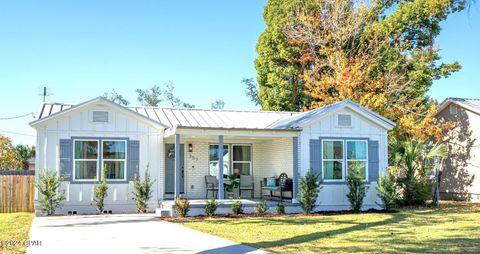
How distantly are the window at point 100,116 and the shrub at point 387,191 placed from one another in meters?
9.43

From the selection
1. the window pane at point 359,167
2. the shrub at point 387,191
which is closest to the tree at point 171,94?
the window pane at point 359,167

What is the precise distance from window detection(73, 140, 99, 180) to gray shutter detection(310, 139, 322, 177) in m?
7.15

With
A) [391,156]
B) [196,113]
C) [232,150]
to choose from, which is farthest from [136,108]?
[391,156]

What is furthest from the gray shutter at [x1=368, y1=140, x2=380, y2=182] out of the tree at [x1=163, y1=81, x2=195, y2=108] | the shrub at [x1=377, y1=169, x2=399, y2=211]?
the tree at [x1=163, y1=81, x2=195, y2=108]

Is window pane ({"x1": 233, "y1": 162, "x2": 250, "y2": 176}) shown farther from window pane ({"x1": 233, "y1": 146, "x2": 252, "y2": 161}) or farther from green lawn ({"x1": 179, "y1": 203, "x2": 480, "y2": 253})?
green lawn ({"x1": 179, "y1": 203, "x2": 480, "y2": 253})

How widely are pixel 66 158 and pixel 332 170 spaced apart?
8854 mm

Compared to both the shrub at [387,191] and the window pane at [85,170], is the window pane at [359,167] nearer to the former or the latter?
the shrub at [387,191]

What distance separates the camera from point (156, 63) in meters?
29.3

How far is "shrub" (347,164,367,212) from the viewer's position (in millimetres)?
17266

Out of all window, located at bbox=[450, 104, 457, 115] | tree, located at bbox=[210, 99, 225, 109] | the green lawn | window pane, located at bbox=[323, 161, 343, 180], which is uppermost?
tree, located at bbox=[210, 99, 225, 109]

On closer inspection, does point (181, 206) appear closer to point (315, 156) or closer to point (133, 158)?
point (133, 158)

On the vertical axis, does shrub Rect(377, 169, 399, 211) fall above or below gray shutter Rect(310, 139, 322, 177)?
below

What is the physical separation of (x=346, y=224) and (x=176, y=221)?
4.54 metres

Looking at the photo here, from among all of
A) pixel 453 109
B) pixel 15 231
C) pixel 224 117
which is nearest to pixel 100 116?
pixel 224 117
